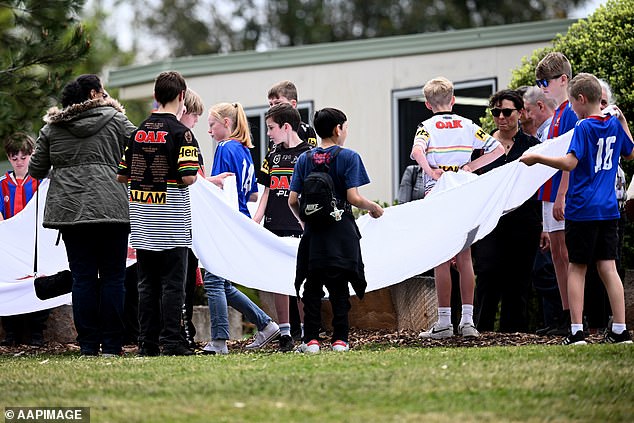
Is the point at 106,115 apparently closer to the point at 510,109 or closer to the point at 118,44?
the point at 510,109

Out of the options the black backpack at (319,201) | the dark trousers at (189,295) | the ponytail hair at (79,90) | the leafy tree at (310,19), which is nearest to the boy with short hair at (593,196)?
the black backpack at (319,201)

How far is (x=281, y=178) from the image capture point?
9.27 meters

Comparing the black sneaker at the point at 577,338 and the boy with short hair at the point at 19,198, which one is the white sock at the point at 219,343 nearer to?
the boy with short hair at the point at 19,198

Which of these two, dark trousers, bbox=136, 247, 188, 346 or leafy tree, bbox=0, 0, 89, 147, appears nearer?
dark trousers, bbox=136, 247, 188, 346

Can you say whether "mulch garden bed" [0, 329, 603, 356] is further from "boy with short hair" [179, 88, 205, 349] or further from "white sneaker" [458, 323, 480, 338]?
"boy with short hair" [179, 88, 205, 349]

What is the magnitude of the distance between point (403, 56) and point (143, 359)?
8.92 meters

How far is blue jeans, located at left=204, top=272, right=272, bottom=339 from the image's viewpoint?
Result: 9188mm

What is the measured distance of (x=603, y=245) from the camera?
8.05 m

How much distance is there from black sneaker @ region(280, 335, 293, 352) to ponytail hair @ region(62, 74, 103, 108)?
243 cm

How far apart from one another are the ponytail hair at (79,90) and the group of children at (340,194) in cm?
58

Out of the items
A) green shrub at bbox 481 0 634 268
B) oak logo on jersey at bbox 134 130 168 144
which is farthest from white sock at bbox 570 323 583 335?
green shrub at bbox 481 0 634 268

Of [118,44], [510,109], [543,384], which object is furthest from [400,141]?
[118,44]

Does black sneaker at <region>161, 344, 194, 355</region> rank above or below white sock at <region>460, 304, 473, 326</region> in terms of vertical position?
below

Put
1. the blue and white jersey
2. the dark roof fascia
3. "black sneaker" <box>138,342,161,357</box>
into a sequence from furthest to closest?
1. the dark roof fascia
2. the blue and white jersey
3. "black sneaker" <box>138,342,161,357</box>
